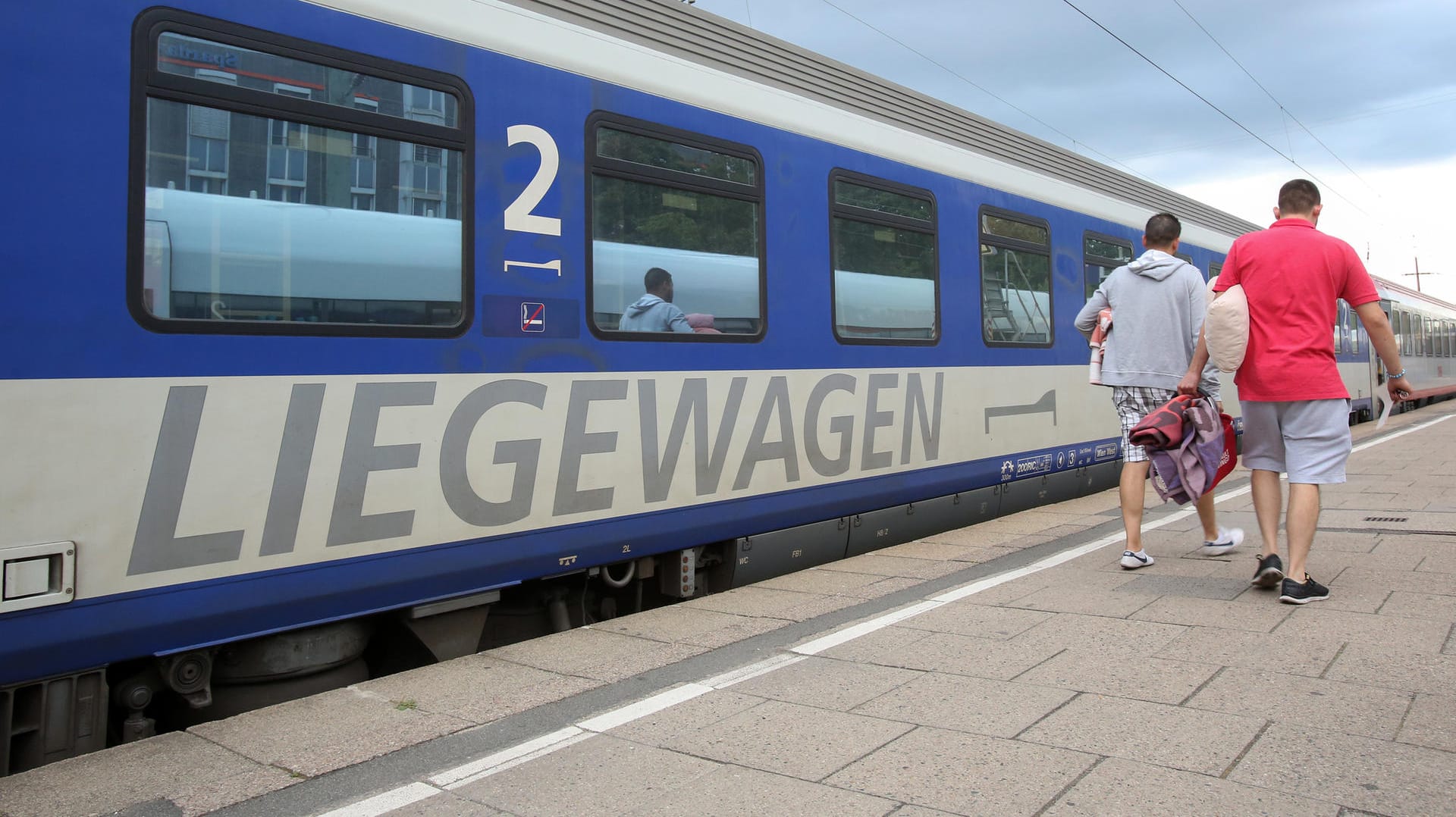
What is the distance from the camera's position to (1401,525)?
6.34 m

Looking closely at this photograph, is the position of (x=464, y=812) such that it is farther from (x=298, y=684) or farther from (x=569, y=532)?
(x=569, y=532)

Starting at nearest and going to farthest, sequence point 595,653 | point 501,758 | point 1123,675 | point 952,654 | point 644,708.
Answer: point 501,758 < point 644,708 < point 1123,675 < point 952,654 < point 595,653

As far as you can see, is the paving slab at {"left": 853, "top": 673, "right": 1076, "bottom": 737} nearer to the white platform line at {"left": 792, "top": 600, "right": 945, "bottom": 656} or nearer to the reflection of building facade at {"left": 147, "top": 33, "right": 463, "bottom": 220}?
the white platform line at {"left": 792, "top": 600, "right": 945, "bottom": 656}

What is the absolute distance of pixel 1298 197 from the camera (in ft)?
15.2

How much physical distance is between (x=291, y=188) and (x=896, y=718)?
2.67 m

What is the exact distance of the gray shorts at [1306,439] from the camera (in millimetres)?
4469

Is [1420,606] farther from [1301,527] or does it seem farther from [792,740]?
[792,740]

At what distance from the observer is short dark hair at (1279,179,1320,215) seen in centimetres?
460

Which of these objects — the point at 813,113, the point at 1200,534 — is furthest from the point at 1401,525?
the point at 813,113

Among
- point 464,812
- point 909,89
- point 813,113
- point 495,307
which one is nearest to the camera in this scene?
point 464,812

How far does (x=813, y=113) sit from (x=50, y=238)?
4010mm

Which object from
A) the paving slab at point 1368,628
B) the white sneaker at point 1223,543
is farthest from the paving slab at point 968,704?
the white sneaker at point 1223,543

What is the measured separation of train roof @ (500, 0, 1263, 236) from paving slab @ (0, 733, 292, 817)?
3.07 metres

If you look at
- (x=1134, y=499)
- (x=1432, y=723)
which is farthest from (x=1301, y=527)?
(x=1432, y=723)
